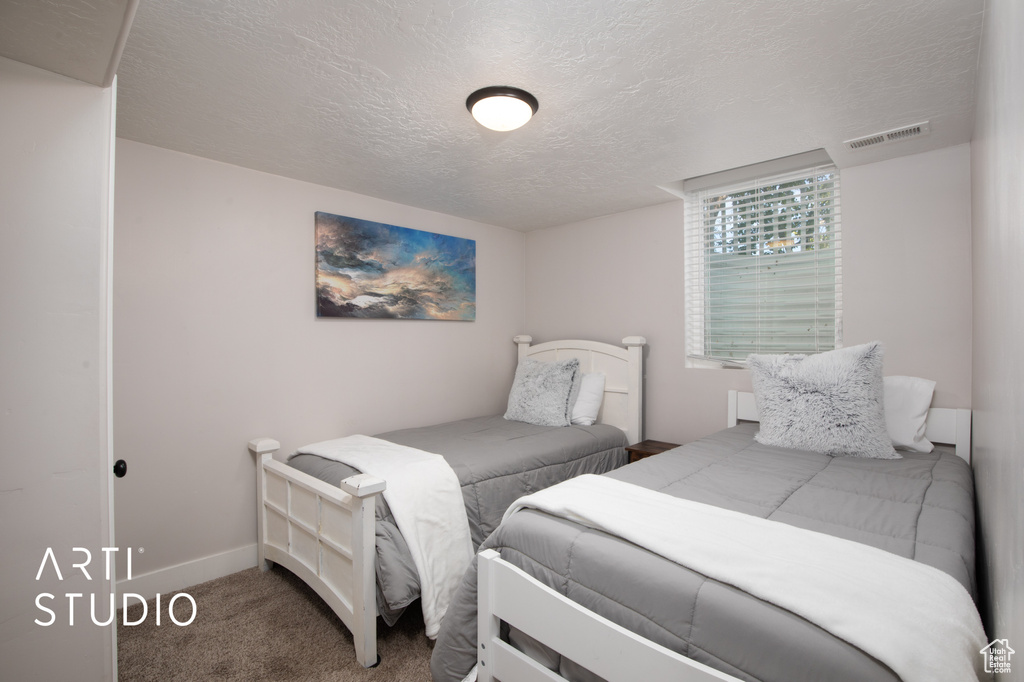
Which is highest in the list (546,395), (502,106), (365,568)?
(502,106)

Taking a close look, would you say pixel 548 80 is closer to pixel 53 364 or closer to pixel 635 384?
pixel 53 364

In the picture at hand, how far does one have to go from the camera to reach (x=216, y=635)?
199 centimetres

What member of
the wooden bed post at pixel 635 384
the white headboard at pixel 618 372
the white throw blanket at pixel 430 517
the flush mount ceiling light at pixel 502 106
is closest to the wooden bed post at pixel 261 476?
the white throw blanket at pixel 430 517

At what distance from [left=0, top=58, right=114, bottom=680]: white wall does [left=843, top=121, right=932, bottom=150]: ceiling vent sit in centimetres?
283

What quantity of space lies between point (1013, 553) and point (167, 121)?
9.81ft

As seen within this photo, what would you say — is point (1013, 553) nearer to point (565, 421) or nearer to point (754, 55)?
point (754, 55)

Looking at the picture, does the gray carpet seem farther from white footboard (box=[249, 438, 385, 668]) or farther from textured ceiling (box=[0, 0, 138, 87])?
textured ceiling (box=[0, 0, 138, 87])

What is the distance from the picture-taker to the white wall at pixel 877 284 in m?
2.27

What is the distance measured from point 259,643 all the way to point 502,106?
93.3 inches

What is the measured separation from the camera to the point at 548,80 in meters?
1.76

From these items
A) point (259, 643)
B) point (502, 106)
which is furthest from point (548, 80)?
point (259, 643)

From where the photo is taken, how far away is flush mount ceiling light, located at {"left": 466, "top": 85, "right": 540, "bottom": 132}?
1.81 m

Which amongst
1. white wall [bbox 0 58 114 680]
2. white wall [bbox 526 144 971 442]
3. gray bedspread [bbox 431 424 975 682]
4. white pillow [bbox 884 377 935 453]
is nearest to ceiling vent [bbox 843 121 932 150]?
white wall [bbox 526 144 971 442]

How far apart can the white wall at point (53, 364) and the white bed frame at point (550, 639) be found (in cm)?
95
